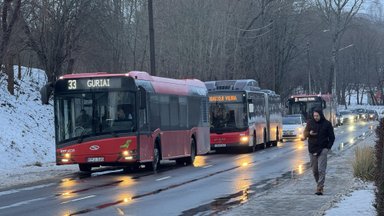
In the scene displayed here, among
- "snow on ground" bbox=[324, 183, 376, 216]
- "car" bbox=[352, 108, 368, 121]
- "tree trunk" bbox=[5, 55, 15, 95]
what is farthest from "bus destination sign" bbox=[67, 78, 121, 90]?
"car" bbox=[352, 108, 368, 121]

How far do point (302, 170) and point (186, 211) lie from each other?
10.2 meters

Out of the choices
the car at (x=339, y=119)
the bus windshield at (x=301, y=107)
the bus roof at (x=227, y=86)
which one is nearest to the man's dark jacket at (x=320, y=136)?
the bus roof at (x=227, y=86)

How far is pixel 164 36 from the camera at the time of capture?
51.8 metres

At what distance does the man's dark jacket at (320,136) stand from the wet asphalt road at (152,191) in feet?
5.98

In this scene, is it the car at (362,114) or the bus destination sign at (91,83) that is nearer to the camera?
the bus destination sign at (91,83)

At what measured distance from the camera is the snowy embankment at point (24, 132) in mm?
27906

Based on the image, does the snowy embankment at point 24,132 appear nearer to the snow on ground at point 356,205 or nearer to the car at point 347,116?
the snow on ground at point 356,205

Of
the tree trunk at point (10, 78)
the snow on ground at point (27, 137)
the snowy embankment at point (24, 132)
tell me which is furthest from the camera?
the tree trunk at point (10, 78)

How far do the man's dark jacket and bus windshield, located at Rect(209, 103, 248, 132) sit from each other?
20.0 meters

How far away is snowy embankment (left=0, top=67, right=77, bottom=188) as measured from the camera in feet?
91.6

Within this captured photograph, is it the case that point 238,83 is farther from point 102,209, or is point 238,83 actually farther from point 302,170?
point 102,209

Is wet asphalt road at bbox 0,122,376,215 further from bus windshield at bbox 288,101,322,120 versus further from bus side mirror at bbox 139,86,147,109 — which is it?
bus windshield at bbox 288,101,322,120

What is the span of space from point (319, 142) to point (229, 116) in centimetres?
2049

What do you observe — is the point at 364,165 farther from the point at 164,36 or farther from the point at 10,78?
the point at 164,36
